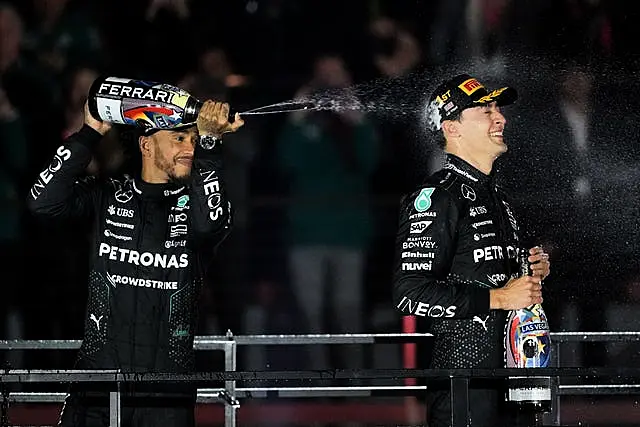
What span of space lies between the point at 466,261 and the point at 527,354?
12.8 inches

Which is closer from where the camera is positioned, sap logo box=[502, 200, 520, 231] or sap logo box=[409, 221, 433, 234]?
sap logo box=[409, 221, 433, 234]

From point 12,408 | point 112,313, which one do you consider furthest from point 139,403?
point 12,408

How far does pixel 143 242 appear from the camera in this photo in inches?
168

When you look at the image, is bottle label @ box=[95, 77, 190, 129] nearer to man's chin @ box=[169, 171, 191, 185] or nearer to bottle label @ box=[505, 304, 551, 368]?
man's chin @ box=[169, 171, 191, 185]

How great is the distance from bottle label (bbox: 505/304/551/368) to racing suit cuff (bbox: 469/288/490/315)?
0.40 feet

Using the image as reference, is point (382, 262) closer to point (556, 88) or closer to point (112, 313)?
point (556, 88)

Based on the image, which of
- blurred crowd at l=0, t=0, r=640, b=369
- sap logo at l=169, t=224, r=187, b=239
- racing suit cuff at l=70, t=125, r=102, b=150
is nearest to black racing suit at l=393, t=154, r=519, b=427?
sap logo at l=169, t=224, r=187, b=239

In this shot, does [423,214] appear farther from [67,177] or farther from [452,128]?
[67,177]

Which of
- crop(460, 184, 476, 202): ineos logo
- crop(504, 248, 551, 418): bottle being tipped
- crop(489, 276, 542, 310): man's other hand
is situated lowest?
crop(504, 248, 551, 418): bottle being tipped

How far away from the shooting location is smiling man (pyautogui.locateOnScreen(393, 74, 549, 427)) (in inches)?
151

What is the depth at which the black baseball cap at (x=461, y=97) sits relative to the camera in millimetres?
4164

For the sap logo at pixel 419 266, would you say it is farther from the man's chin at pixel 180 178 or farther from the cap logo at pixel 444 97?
the man's chin at pixel 180 178

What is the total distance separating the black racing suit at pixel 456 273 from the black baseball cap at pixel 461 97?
221 millimetres

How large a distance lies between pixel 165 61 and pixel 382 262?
67.2 inches
